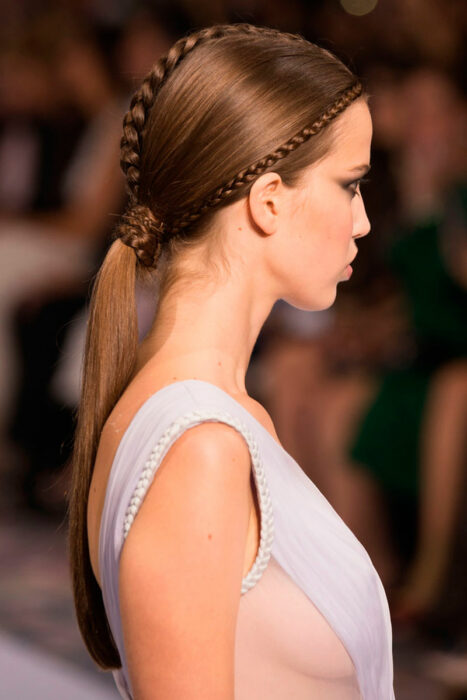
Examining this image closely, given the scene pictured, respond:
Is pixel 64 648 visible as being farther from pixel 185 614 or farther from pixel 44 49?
pixel 44 49

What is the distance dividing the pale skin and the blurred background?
3.91ft

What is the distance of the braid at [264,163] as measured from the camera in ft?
3.13

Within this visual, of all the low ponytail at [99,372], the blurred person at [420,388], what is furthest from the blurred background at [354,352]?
the low ponytail at [99,372]

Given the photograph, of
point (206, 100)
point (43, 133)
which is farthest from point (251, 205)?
point (43, 133)

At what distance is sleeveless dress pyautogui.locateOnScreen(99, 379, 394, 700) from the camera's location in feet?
2.99

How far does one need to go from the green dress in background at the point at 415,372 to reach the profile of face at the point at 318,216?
1946 millimetres

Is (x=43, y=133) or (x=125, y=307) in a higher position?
(x=125, y=307)

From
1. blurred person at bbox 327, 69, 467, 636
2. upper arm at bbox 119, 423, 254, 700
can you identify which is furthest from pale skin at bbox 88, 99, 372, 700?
blurred person at bbox 327, 69, 467, 636

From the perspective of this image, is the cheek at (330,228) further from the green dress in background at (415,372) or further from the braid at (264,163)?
the green dress in background at (415,372)

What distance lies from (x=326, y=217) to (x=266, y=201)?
67mm

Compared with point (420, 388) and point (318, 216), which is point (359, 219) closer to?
point (318, 216)

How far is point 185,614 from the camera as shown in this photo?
0.85 metres

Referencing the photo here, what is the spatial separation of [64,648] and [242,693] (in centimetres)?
194

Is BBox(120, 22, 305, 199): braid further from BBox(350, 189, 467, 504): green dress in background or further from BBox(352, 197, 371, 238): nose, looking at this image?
BBox(350, 189, 467, 504): green dress in background
